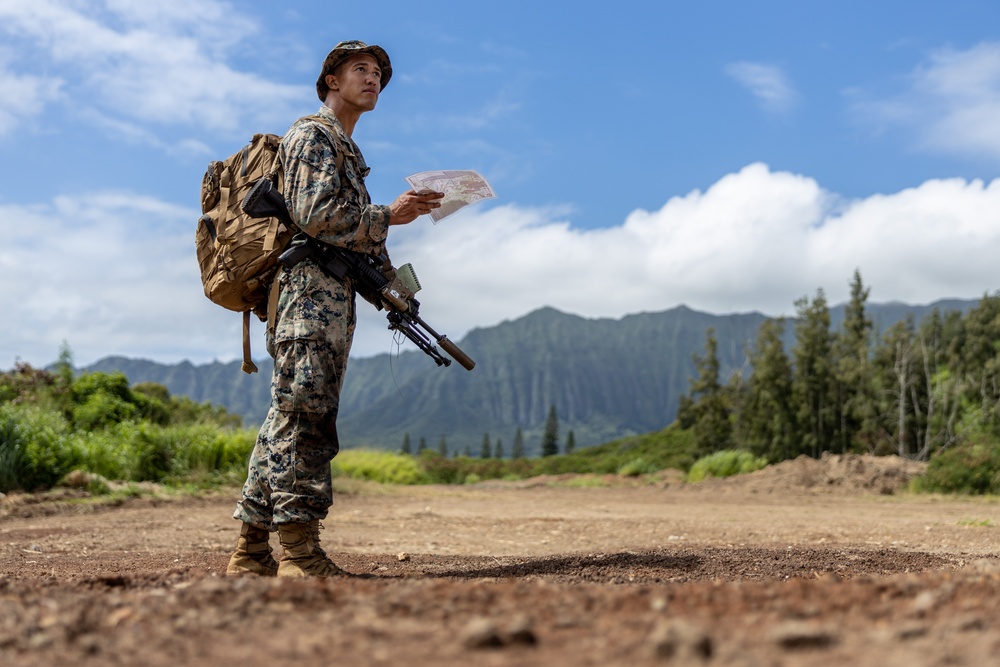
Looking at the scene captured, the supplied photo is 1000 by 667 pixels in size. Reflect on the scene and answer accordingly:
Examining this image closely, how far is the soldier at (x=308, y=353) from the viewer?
4195 mm

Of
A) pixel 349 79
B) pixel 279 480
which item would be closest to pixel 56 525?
pixel 279 480

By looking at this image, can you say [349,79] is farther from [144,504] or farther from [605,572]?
[144,504]

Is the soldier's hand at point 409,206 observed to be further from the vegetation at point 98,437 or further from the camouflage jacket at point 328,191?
the vegetation at point 98,437

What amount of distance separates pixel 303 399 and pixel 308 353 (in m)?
0.22

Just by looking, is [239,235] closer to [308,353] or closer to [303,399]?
[308,353]

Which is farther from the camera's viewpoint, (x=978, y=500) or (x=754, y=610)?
(x=978, y=500)

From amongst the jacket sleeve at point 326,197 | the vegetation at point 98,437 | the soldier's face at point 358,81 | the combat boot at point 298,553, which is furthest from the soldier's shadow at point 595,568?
the vegetation at point 98,437

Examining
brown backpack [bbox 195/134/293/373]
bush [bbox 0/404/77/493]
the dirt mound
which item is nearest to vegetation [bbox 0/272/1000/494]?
bush [bbox 0/404/77/493]

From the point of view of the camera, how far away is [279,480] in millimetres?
4234

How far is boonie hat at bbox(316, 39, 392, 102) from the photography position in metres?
4.59

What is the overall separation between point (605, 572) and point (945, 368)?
130 feet

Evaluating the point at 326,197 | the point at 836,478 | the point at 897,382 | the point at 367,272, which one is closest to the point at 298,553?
the point at 367,272

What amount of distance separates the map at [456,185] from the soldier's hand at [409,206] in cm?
6

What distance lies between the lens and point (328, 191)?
421cm
